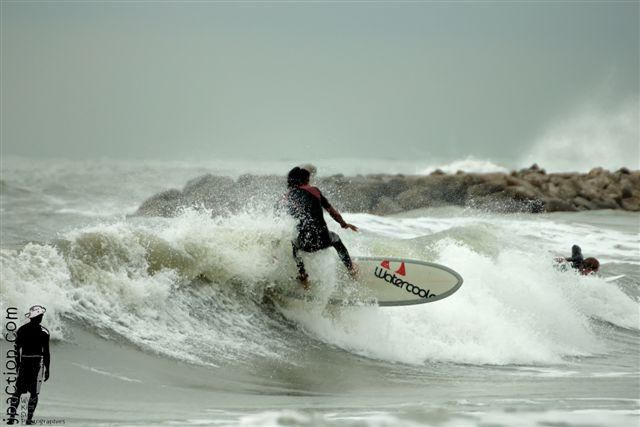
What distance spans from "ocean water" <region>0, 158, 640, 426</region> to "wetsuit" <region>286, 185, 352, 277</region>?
0.58ft

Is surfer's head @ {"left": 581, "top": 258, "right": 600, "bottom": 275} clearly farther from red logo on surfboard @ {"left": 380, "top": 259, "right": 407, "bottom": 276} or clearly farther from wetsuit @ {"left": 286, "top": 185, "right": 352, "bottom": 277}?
wetsuit @ {"left": 286, "top": 185, "right": 352, "bottom": 277}

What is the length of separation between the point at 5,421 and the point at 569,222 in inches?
916

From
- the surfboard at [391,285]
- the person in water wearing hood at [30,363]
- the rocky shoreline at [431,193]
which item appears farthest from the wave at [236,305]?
the rocky shoreline at [431,193]

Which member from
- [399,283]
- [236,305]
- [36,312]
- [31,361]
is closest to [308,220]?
[236,305]

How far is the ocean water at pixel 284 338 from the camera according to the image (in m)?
6.49

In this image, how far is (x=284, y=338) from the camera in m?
9.05

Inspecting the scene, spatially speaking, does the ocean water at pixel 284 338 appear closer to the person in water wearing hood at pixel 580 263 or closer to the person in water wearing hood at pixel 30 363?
the person in water wearing hood at pixel 30 363

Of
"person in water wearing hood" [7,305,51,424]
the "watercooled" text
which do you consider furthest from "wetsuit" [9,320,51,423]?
the "watercooled" text

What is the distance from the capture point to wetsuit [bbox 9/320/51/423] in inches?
230

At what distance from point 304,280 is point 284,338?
25.0 inches

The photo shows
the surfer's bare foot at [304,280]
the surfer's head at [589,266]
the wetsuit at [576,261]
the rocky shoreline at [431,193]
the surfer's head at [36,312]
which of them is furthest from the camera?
the rocky shoreline at [431,193]

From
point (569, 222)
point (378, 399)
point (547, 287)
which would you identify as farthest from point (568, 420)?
point (569, 222)

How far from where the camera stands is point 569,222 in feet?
87.7

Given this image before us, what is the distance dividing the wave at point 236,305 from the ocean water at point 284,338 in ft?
0.06
